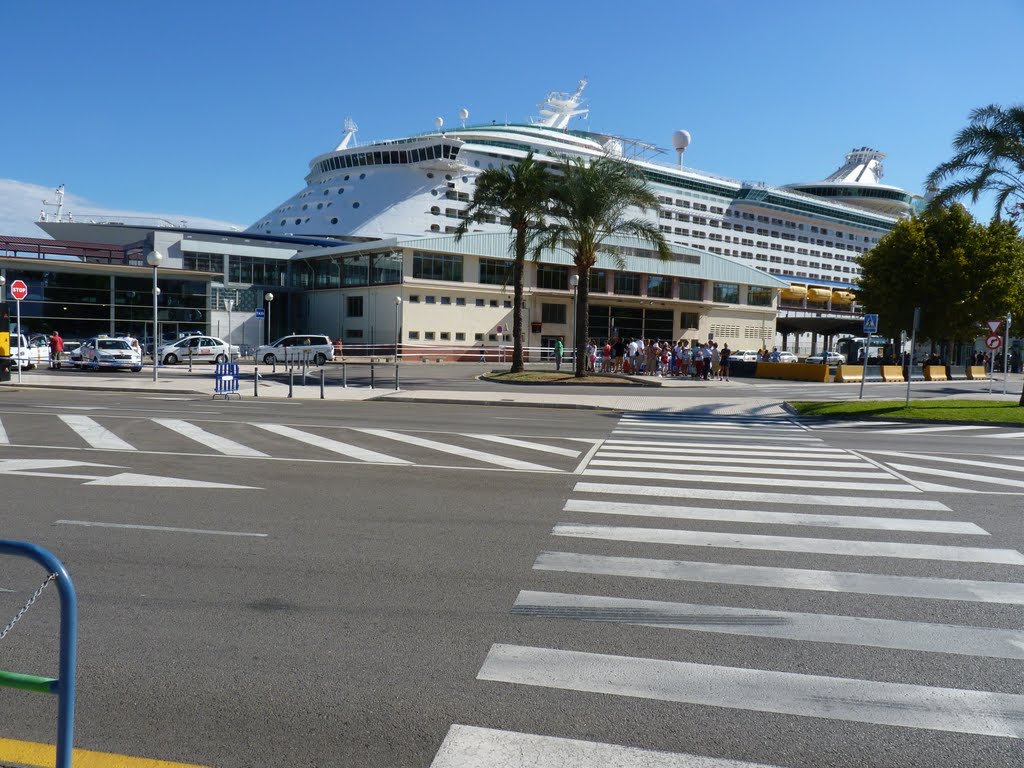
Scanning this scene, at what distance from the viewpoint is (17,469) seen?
9.95m

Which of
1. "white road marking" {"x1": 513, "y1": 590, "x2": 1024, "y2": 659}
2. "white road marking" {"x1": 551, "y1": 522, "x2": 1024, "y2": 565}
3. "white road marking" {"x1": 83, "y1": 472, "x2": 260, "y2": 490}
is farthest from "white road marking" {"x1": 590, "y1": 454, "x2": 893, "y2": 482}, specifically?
"white road marking" {"x1": 513, "y1": 590, "x2": 1024, "y2": 659}

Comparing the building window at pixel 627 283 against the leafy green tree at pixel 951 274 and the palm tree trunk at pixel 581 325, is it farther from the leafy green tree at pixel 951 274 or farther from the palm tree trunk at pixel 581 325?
the palm tree trunk at pixel 581 325

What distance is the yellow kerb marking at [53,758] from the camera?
3240 millimetres

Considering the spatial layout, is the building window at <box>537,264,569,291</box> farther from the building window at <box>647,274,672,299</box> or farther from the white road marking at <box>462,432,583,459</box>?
the white road marking at <box>462,432,583,459</box>

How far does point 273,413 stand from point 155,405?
12.3 ft

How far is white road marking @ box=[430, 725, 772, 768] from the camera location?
331 centimetres

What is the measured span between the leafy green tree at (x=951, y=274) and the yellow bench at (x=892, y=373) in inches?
203

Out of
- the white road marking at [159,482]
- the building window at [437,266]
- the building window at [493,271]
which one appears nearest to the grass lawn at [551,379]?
the building window at [437,266]

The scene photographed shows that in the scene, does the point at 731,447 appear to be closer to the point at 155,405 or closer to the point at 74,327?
the point at 155,405

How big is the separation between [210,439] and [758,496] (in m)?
9.11

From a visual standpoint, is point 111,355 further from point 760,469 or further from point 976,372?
point 976,372

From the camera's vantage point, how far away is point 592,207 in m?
31.0

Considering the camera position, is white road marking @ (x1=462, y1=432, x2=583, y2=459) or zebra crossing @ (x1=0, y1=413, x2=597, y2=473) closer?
zebra crossing @ (x1=0, y1=413, x2=597, y2=473)

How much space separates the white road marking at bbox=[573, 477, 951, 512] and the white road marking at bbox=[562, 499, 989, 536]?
61cm
